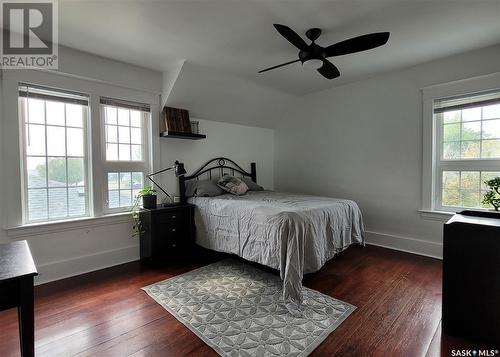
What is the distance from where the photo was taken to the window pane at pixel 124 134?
3293 mm

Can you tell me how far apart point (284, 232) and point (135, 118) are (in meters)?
2.58

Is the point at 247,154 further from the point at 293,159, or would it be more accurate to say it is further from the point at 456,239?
the point at 456,239

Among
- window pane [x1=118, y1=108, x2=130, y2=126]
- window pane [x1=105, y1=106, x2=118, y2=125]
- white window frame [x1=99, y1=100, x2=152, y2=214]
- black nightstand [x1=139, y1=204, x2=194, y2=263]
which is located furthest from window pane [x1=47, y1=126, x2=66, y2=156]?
black nightstand [x1=139, y1=204, x2=194, y2=263]

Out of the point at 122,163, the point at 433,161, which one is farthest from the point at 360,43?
the point at 122,163

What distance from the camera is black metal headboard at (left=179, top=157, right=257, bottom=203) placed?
377 cm

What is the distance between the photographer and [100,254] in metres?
3.05

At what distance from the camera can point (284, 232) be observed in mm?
2244

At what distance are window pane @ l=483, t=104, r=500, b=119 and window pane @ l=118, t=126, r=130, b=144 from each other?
4.50m

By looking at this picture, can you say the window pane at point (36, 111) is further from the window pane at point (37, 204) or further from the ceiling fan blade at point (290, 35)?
the ceiling fan blade at point (290, 35)

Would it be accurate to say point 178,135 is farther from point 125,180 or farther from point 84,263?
point 84,263

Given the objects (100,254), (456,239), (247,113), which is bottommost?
(100,254)

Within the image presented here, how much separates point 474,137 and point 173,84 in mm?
3893

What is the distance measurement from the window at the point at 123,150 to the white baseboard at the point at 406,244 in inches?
139

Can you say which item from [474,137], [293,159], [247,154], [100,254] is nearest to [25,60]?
[100,254]
